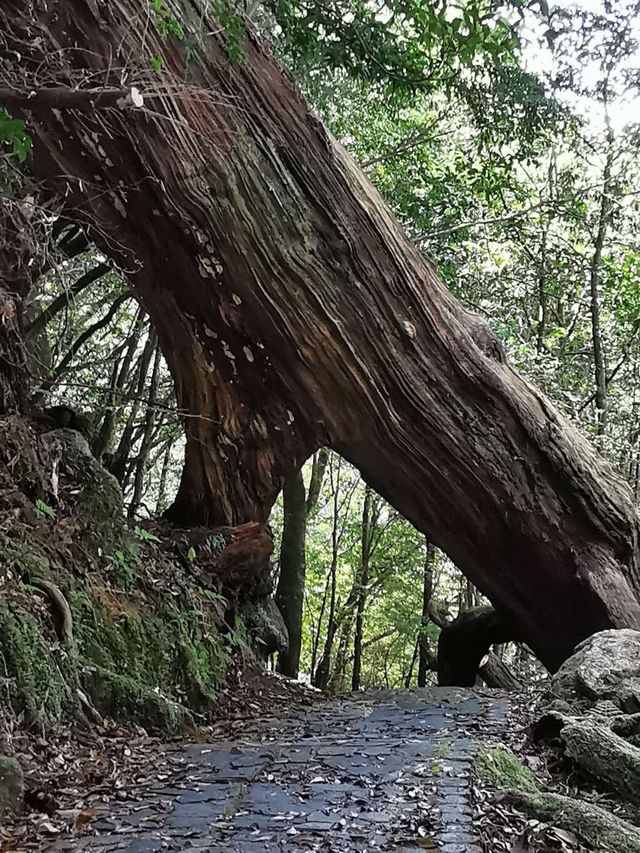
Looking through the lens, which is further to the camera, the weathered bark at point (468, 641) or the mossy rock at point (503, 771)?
the weathered bark at point (468, 641)

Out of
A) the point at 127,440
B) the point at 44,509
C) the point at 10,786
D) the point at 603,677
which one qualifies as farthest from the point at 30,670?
the point at 127,440

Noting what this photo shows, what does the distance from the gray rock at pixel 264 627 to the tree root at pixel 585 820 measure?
14.3ft

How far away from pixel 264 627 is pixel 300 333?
2.98m

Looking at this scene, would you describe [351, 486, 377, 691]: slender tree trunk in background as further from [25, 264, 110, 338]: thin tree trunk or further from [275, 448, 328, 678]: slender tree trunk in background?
[25, 264, 110, 338]: thin tree trunk

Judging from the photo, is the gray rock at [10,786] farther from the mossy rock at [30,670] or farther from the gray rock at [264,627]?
the gray rock at [264,627]

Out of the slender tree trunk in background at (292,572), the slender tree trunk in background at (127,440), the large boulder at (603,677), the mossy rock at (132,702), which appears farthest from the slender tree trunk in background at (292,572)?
the large boulder at (603,677)

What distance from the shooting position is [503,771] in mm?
3748

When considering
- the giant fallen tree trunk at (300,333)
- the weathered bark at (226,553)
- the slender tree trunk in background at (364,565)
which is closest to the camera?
the giant fallen tree trunk at (300,333)

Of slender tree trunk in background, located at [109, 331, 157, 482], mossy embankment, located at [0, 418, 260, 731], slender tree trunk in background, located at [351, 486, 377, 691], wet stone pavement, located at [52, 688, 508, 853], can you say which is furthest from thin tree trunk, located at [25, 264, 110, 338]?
slender tree trunk in background, located at [351, 486, 377, 691]

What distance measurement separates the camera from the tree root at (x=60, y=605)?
4.54m

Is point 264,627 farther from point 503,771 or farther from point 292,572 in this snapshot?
point 503,771

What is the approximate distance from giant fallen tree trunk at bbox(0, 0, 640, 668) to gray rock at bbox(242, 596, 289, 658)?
36.9 inches

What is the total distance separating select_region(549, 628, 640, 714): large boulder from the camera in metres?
4.57

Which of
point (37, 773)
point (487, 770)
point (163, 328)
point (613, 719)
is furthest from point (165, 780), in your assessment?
point (163, 328)
